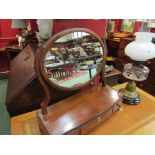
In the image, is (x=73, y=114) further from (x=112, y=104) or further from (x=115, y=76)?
(x=115, y=76)

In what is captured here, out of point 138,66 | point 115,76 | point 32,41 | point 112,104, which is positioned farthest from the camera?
point 115,76

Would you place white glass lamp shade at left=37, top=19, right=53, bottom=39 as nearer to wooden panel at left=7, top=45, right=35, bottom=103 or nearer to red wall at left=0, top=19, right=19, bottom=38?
wooden panel at left=7, top=45, right=35, bottom=103

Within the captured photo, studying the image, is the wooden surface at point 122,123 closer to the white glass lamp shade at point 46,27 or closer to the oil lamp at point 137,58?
the oil lamp at point 137,58

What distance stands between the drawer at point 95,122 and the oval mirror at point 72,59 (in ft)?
0.66

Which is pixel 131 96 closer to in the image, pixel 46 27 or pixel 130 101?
pixel 130 101

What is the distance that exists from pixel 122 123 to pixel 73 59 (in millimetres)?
432

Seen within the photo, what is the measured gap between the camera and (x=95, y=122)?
694 mm

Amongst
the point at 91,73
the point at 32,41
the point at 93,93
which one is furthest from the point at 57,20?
the point at 32,41

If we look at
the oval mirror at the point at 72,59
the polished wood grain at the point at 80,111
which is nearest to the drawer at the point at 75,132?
the polished wood grain at the point at 80,111

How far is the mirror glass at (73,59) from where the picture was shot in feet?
2.13

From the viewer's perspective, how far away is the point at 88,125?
2.17 ft
